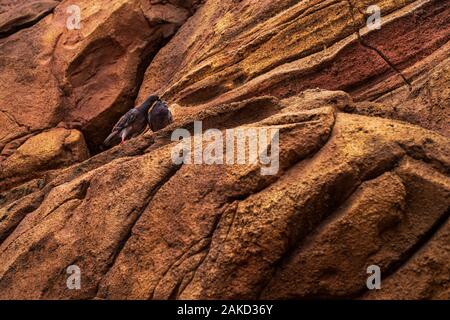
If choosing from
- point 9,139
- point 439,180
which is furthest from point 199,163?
point 9,139

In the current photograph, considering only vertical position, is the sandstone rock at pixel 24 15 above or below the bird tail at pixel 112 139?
above

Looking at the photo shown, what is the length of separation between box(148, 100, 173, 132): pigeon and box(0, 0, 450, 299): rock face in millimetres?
998

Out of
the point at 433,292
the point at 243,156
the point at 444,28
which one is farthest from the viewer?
the point at 444,28

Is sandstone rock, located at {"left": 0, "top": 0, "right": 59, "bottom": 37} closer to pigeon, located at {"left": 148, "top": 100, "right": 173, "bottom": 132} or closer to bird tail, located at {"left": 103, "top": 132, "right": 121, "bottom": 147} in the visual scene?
bird tail, located at {"left": 103, "top": 132, "right": 121, "bottom": 147}

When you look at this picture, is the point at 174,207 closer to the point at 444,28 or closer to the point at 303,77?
the point at 303,77

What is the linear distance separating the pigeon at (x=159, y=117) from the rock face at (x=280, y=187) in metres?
1.00

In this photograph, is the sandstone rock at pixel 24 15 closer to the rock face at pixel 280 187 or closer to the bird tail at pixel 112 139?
the rock face at pixel 280 187

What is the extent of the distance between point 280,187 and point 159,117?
4.67 meters

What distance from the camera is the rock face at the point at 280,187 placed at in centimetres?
689

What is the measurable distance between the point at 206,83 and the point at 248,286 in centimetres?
637

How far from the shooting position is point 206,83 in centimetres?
1258

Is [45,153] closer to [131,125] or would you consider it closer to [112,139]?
[112,139]

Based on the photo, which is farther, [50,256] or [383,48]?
[383,48]

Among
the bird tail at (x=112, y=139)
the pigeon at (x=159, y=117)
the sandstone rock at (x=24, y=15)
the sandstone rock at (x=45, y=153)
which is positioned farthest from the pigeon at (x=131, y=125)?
the sandstone rock at (x=24, y=15)
